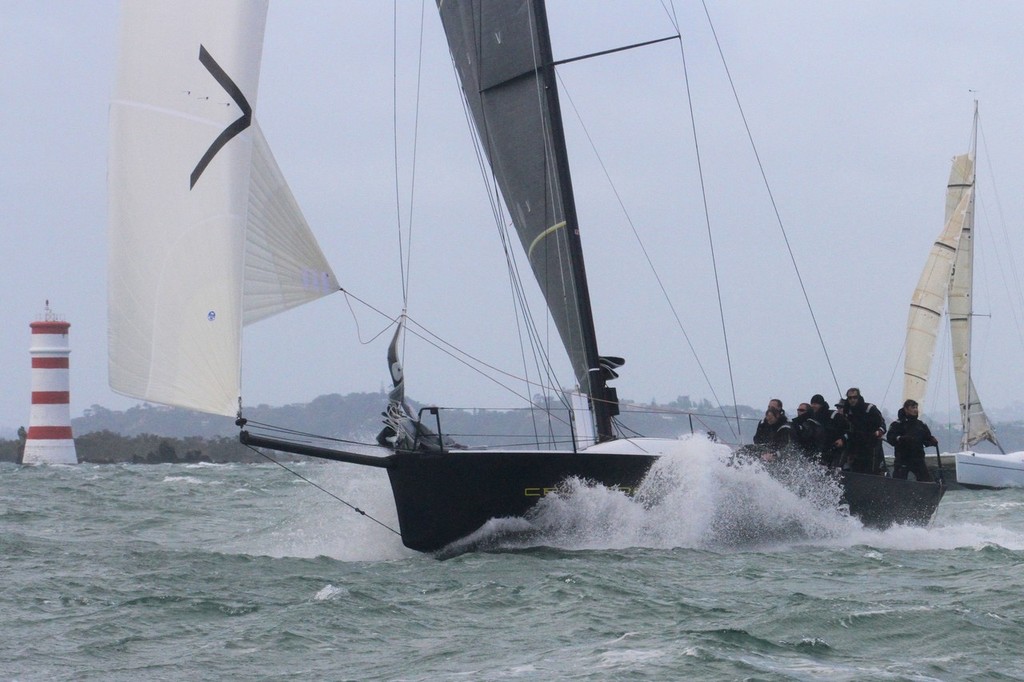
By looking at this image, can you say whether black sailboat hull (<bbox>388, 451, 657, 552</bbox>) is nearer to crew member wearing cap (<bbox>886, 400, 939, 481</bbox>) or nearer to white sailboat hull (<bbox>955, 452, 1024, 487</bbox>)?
crew member wearing cap (<bbox>886, 400, 939, 481</bbox>)

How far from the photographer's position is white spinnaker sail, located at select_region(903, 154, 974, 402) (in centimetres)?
3186

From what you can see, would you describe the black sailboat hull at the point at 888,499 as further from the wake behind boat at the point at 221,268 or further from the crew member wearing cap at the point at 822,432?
the wake behind boat at the point at 221,268

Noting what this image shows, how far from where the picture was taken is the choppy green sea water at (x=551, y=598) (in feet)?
23.0

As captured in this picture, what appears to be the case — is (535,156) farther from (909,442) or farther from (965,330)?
(965,330)

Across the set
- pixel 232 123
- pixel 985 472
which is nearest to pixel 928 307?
pixel 985 472

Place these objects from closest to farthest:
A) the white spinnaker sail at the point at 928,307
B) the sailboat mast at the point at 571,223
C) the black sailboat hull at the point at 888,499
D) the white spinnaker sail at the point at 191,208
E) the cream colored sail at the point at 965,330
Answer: the white spinnaker sail at the point at 191,208 < the black sailboat hull at the point at 888,499 < the sailboat mast at the point at 571,223 < the white spinnaker sail at the point at 928,307 < the cream colored sail at the point at 965,330

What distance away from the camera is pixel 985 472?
29047 millimetres

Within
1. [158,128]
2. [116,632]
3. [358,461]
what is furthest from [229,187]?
[116,632]

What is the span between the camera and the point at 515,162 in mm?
13211

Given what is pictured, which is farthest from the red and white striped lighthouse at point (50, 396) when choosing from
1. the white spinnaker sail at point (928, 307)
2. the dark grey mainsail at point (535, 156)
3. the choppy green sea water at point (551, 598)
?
the dark grey mainsail at point (535, 156)

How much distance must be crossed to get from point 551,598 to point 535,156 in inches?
Answer: 220

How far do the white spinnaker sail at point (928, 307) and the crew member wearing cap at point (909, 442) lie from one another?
19.0 m

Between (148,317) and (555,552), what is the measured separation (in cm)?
361

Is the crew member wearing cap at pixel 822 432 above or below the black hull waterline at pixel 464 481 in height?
above
